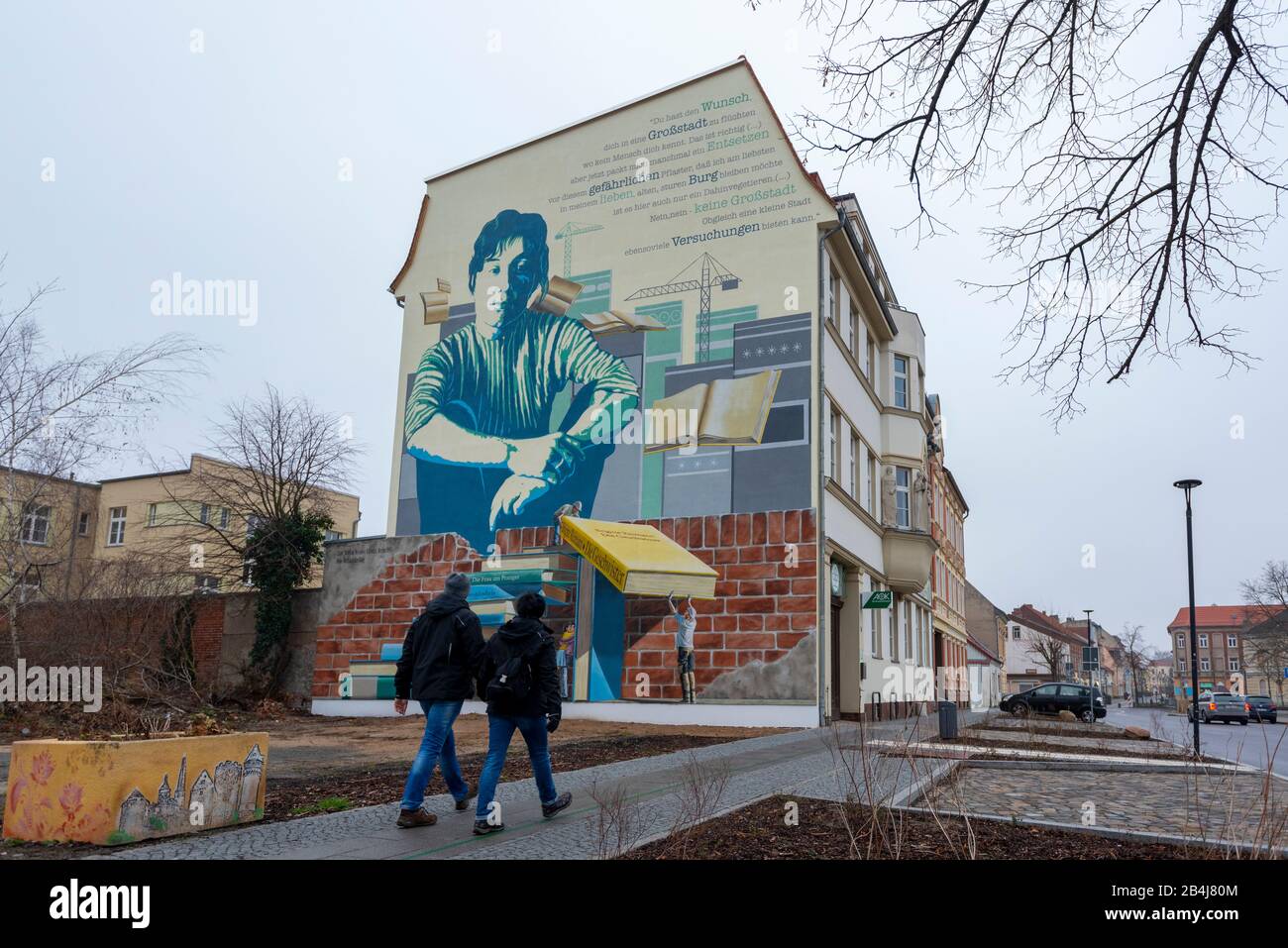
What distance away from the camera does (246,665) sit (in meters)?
25.7

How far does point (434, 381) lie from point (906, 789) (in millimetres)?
19247

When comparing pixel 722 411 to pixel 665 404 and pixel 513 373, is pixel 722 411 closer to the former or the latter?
pixel 665 404

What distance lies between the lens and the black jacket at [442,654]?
7215mm

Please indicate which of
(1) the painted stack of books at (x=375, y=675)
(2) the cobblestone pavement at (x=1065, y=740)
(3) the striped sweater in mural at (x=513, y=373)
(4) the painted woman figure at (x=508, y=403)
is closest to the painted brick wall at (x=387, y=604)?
(1) the painted stack of books at (x=375, y=675)

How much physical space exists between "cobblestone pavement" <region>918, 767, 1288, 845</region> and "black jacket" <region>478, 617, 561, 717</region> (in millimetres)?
2650

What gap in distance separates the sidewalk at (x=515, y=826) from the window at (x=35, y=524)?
12326 mm

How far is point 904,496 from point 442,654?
22982 millimetres

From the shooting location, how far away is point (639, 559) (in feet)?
60.8

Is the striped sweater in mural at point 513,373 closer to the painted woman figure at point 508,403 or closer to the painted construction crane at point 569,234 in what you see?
the painted woman figure at point 508,403

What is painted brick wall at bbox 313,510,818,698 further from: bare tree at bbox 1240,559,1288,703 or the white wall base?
bare tree at bbox 1240,559,1288,703

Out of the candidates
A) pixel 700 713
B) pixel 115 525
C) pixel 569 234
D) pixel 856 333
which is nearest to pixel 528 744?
pixel 700 713

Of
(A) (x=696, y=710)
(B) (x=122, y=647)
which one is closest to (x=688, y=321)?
(A) (x=696, y=710)
